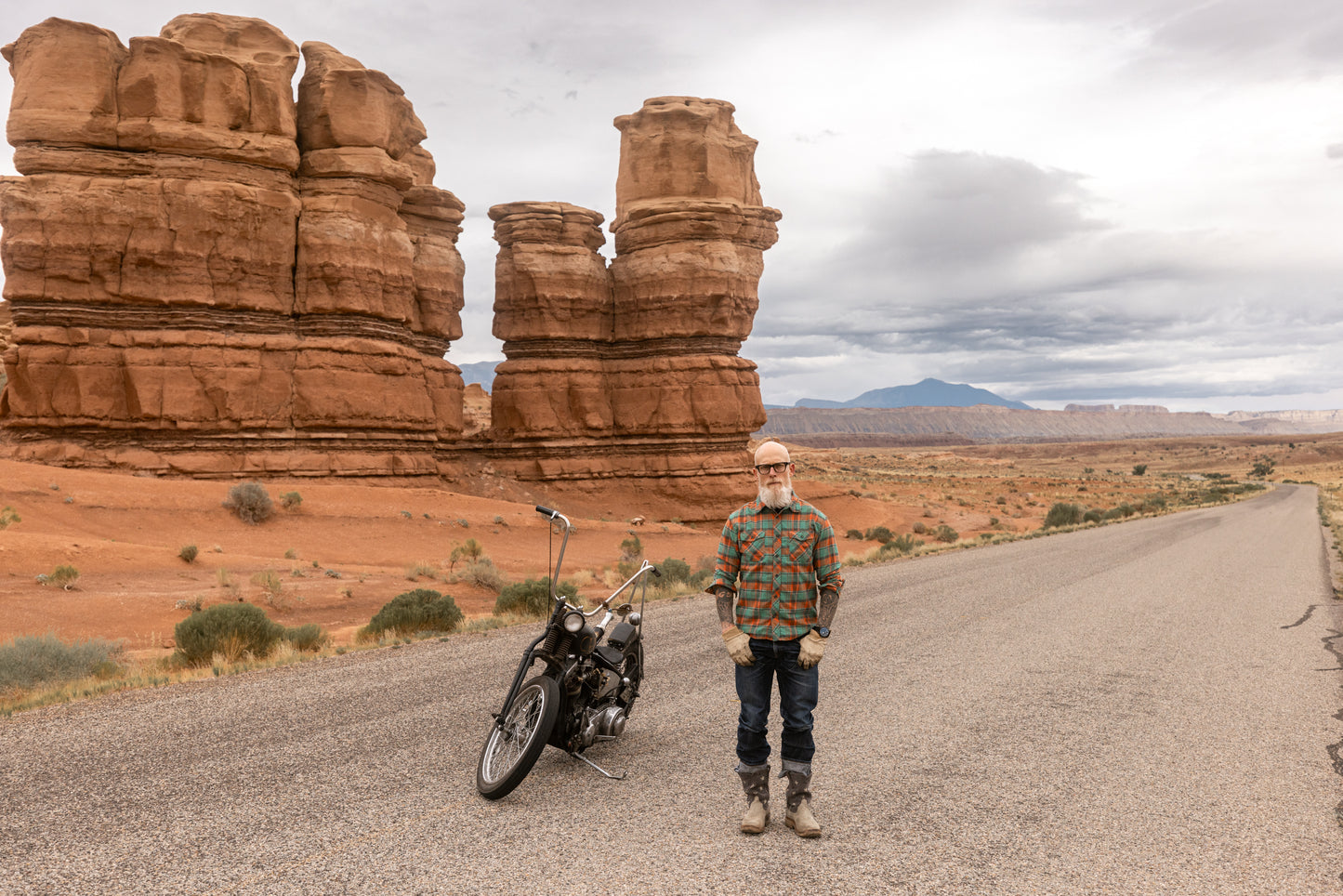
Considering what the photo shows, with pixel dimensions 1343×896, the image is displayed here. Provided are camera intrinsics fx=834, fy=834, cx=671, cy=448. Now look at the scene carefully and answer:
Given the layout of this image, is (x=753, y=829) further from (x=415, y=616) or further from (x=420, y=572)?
(x=420, y=572)

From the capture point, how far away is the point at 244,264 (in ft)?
92.3

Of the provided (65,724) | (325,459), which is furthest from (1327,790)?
(325,459)

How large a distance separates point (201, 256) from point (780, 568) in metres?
28.6

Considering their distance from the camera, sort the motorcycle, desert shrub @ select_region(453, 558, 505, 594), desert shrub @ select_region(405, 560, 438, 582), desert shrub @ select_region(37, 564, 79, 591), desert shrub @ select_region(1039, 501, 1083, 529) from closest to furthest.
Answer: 1. the motorcycle
2. desert shrub @ select_region(37, 564, 79, 591)
3. desert shrub @ select_region(453, 558, 505, 594)
4. desert shrub @ select_region(405, 560, 438, 582)
5. desert shrub @ select_region(1039, 501, 1083, 529)

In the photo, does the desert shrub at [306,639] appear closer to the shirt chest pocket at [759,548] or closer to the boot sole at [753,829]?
the boot sole at [753,829]

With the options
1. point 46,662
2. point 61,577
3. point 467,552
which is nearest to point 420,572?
point 467,552

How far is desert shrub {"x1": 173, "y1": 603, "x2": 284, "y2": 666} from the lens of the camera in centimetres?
1023

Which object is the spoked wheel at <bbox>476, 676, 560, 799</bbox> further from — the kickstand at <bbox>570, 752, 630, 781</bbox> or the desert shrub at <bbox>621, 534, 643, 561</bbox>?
the desert shrub at <bbox>621, 534, 643, 561</bbox>

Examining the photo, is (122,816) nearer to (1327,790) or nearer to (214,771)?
(214,771)

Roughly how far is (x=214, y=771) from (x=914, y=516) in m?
41.7

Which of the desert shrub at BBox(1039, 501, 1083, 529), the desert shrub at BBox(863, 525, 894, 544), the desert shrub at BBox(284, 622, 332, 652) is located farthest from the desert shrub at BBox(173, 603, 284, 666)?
the desert shrub at BBox(1039, 501, 1083, 529)

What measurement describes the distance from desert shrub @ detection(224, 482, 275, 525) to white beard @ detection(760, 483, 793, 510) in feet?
71.7

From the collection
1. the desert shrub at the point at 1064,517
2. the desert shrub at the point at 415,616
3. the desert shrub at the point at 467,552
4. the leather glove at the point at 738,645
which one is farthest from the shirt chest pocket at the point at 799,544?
the desert shrub at the point at 1064,517

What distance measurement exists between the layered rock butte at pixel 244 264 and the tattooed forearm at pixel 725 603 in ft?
86.9
